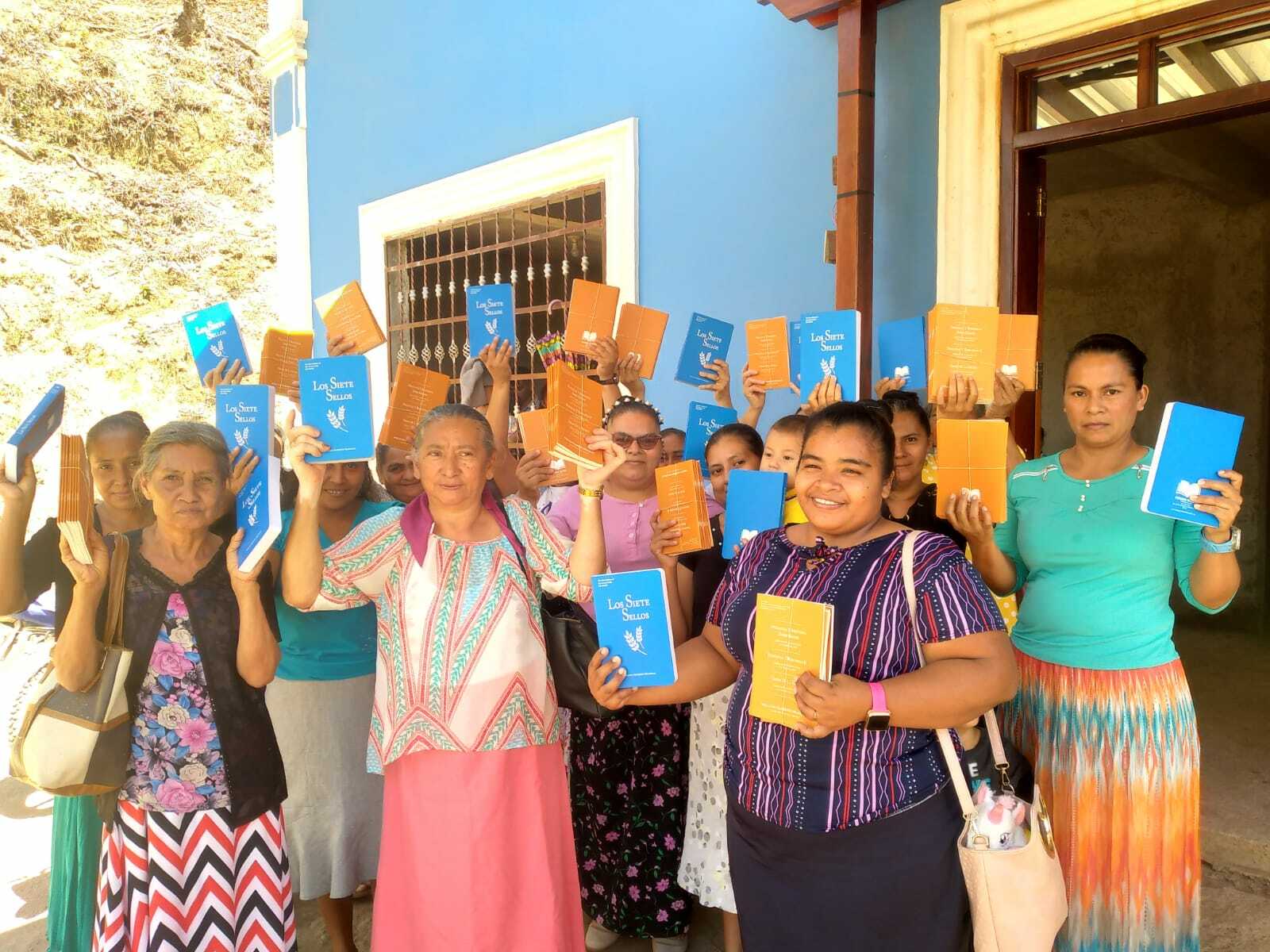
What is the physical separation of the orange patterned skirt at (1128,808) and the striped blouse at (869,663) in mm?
623

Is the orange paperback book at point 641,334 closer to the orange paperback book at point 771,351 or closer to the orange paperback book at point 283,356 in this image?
the orange paperback book at point 771,351

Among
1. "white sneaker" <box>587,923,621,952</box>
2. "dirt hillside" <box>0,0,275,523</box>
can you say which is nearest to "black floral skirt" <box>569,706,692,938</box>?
"white sneaker" <box>587,923,621,952</box>

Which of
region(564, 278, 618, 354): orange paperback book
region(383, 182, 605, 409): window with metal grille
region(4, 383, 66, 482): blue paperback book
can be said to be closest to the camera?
region(4, 383, 66, 482): blue paperback book

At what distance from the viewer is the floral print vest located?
221 centimetres

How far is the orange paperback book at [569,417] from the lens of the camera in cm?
236

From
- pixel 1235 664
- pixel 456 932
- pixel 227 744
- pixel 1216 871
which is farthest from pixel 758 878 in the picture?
pixel 1235 664

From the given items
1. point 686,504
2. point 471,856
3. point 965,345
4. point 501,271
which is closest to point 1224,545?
point 965,345

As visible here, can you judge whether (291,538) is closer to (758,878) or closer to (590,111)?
(758,878)

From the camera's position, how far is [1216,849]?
3307 mm

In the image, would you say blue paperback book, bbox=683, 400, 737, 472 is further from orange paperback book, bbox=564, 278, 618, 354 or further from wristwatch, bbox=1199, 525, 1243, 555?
wristwatch, bbox=1199, 525, 1243, 555

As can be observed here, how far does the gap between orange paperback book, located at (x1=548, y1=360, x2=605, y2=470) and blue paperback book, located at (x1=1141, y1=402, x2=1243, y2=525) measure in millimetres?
1280

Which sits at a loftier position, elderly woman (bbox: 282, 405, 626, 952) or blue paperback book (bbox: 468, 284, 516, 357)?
blue paperback book (bbox: 468, 284, 516, 357)

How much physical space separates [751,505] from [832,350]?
1.92ft

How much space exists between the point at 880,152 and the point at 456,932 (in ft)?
11.7
